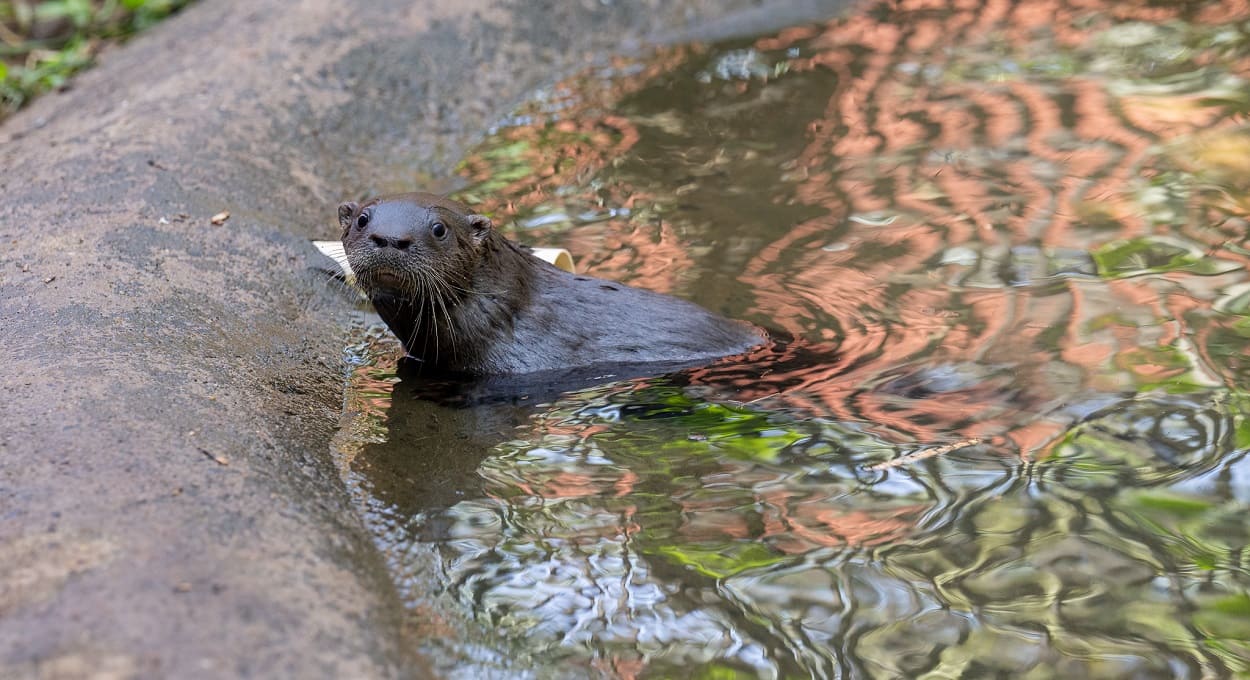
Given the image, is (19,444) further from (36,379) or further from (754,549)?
(754,549)

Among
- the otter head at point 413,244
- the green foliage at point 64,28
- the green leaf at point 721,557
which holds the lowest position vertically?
the green foliage at point 64,28

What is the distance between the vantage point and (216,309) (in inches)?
184

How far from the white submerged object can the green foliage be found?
11.5 feet

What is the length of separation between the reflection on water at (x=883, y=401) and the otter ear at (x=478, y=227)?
0.65 metres

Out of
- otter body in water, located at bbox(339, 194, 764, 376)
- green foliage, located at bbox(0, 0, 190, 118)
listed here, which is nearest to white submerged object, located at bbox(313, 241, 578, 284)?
otter body in water, located at bbox(339, 194, 764, 376)

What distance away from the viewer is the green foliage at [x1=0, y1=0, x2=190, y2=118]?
7.91 m

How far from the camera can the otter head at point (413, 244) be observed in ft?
14.7

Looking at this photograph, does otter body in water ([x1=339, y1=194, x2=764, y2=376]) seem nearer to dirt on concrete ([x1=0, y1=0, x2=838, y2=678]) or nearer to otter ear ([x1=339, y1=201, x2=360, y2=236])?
otter ear ([x1=339, y1=201, x2=360, y2=236])

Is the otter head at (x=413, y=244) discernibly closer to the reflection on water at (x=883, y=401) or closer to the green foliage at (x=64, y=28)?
the reflection on water at (x=883, y=401)

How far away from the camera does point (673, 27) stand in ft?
28.7

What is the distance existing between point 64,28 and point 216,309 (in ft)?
16.5

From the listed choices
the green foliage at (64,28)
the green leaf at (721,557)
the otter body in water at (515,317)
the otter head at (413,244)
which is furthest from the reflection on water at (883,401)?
the green foliage at (64,28)

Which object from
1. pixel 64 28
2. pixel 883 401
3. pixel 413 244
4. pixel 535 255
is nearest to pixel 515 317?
pixel 535 255

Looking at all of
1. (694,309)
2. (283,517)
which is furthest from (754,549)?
(694,309)
